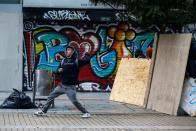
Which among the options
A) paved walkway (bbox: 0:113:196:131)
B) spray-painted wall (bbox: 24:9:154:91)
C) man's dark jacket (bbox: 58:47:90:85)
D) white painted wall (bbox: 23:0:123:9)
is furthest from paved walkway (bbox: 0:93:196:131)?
white painted wall (bbox: 23:0:123:9)

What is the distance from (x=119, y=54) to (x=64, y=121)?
809 cm

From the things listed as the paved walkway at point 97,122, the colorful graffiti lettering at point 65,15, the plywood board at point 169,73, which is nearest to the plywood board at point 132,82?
the plywood board at point 169,73

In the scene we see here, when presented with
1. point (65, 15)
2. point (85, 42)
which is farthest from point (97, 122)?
A: point (85, 42)

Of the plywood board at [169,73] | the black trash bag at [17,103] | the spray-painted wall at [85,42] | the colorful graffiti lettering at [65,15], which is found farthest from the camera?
the spray-painted wall at [85,42]

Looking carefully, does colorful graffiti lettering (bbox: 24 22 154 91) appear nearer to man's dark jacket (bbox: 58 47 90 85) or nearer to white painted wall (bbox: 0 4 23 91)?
white painted wall (bbox: 0 4 23 91)

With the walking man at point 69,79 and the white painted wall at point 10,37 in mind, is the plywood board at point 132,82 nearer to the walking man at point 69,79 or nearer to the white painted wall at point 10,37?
the walking man at point 69,79

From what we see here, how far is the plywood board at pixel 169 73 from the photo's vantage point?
14.9 m

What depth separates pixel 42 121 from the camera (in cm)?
1341

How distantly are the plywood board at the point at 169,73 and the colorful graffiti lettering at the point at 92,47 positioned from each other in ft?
15.8

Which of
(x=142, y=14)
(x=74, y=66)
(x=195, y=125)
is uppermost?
(x=142, y=14)

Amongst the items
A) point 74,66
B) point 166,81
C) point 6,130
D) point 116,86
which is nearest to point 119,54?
point 116,86

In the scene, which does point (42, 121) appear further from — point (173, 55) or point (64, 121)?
point (173, 55)

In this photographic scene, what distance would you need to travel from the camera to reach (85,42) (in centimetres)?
2094

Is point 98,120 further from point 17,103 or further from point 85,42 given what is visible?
point 85,42
